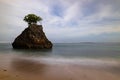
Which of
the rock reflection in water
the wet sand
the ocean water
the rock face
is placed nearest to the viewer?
the wet sand

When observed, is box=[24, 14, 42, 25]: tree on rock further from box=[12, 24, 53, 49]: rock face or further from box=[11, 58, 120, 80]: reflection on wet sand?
box=[11, 58, 120, 80]: reflection on wet sand

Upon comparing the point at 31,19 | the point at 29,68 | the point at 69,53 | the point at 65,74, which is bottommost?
the point at 65,74

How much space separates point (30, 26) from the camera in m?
57.7

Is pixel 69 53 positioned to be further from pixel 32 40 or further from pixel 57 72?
pixel 32 40

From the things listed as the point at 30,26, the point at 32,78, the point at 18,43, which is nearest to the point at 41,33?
the point at 30,26

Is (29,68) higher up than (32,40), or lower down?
lower down

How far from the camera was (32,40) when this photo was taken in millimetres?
53781

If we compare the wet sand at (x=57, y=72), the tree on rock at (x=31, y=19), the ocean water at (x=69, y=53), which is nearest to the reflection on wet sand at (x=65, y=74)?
the wet sand at (x=57, y=72)

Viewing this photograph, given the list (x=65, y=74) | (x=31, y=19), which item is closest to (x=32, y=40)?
(x=31, y=19)

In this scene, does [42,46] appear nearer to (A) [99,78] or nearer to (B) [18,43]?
(B) [18,43]

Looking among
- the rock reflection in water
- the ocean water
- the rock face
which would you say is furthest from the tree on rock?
the rock reflection in water

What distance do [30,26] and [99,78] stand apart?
4934cm

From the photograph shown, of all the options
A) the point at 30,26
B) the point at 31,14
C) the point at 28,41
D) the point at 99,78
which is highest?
the point at 31,14

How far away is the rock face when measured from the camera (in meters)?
53.7
